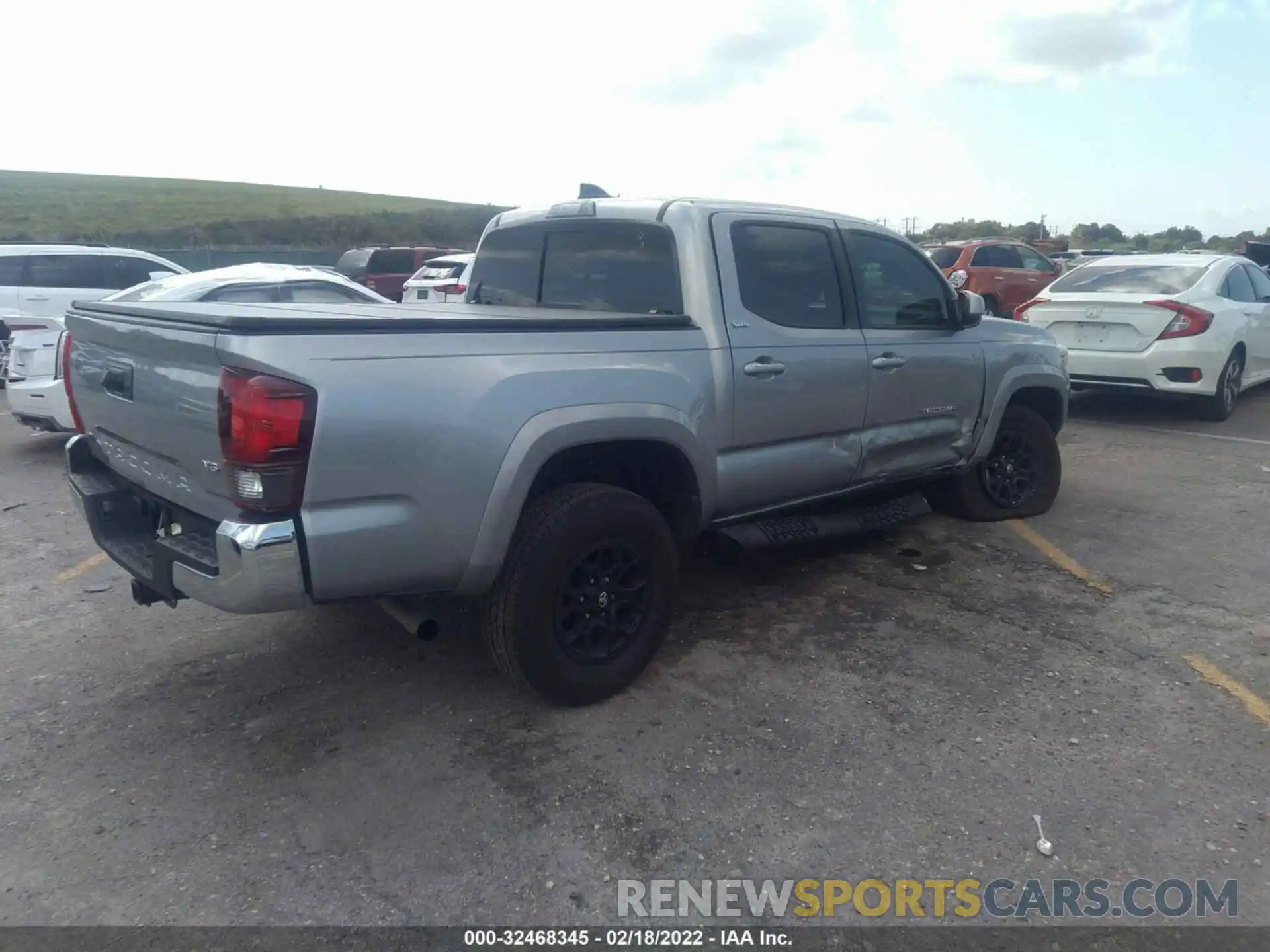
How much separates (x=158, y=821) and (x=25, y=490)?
4953 millimetres

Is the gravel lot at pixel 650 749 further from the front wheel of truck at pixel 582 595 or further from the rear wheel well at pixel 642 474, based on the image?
the rear wheel well at pixel 642 474

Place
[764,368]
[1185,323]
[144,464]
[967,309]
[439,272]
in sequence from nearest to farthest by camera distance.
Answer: [144,464] < [764,368] < [967,309] < [1185,323] < [439,272]

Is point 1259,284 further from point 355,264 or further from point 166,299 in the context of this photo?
point 355,264

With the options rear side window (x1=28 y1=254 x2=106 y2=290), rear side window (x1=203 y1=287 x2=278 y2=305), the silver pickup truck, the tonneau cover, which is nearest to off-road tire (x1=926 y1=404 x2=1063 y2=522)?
the silver pickup truck

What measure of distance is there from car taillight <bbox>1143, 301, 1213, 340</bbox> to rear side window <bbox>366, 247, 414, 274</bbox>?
15367 mm

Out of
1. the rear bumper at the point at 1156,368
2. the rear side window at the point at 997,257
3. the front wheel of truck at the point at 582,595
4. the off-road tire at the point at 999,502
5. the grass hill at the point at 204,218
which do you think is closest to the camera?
the front wheel of truck at the point at 582,595

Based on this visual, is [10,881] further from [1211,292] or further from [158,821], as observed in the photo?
[1211,292]

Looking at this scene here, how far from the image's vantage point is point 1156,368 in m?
8.90

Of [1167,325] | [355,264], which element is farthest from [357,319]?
[355,264]

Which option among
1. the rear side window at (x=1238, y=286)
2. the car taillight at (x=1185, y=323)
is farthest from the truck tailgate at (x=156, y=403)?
the rear side window at (x=1238, y=286)

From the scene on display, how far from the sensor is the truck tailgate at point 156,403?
2975mm

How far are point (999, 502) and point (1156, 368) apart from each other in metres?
3.91

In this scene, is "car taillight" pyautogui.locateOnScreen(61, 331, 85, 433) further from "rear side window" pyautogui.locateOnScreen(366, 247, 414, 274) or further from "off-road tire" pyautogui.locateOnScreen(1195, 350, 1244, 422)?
"rear side window" pyautogui.locateOnScreen(366, 247, 414, 274)

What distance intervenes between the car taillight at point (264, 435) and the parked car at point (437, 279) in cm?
1155
